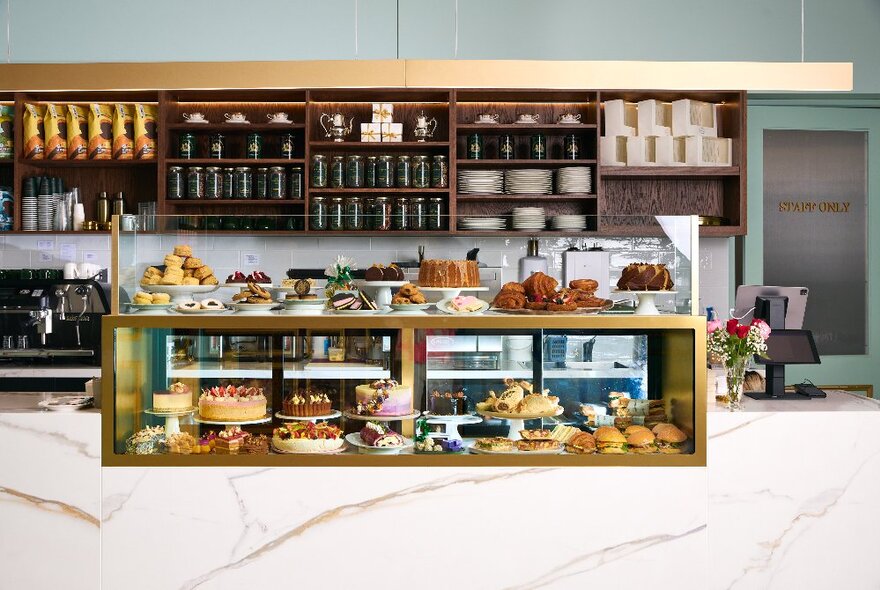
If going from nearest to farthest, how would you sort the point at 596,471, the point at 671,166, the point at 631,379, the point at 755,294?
the point at 596,471, the point at 631,379, the point at 755,294, the point at 671,166

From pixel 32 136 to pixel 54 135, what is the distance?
0.39ft

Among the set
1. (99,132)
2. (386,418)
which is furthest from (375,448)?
(99,132)

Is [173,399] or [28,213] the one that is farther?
[28,213]

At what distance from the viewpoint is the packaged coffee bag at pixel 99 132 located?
477 cm

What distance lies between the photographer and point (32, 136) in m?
4.77

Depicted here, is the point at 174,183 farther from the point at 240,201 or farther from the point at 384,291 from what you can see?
the point at 384,291

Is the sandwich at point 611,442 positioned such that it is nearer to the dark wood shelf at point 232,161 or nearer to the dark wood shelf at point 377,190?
the dark wood shelf at point 377,190

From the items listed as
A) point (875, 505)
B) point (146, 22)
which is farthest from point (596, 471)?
point (146, 22)

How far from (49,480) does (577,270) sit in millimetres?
1808

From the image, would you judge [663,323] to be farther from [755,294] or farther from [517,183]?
[517,183]

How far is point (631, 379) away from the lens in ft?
9.55

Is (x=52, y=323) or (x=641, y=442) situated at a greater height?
(x=52, y=323)

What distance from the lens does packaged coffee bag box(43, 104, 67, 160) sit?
15.7ft

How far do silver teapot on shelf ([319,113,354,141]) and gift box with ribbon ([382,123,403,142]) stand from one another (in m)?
0.20
